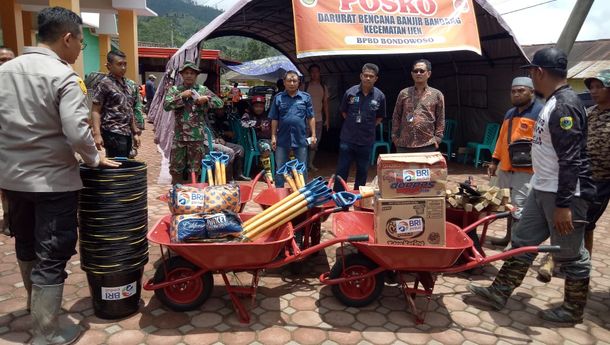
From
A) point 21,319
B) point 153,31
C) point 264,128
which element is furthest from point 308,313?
point 153,31

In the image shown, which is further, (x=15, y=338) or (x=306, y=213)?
(x=306, y=213)

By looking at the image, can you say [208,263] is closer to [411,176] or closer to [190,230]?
[190,230]

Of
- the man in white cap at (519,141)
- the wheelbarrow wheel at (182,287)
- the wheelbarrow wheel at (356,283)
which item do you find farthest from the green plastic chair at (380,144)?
the wheelbarrow wheel at (182,287)

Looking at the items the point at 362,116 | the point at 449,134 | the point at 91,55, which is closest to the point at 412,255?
the point at 362,116

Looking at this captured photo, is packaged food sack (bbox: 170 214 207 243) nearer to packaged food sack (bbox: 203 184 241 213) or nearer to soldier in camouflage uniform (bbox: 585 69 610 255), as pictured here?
packaged food sack (bbox: 203 184 241 213)

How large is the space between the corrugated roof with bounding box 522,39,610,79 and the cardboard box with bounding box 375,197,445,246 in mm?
20002

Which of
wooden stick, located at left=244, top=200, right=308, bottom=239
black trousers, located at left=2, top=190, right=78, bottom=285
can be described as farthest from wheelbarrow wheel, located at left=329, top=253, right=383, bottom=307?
black trousers, located at left=2, top=190, right=78, bottom=285

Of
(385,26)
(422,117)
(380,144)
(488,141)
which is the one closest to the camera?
(422,117)

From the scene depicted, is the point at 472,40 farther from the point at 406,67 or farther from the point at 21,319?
the point at 21,319

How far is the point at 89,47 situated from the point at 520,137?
25.8 meters

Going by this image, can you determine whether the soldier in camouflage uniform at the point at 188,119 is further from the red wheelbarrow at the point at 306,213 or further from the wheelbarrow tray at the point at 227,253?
the wheelbarrow tray at the point at 227,253

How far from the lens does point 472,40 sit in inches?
296

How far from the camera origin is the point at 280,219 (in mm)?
3133

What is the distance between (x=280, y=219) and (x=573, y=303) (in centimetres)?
225
